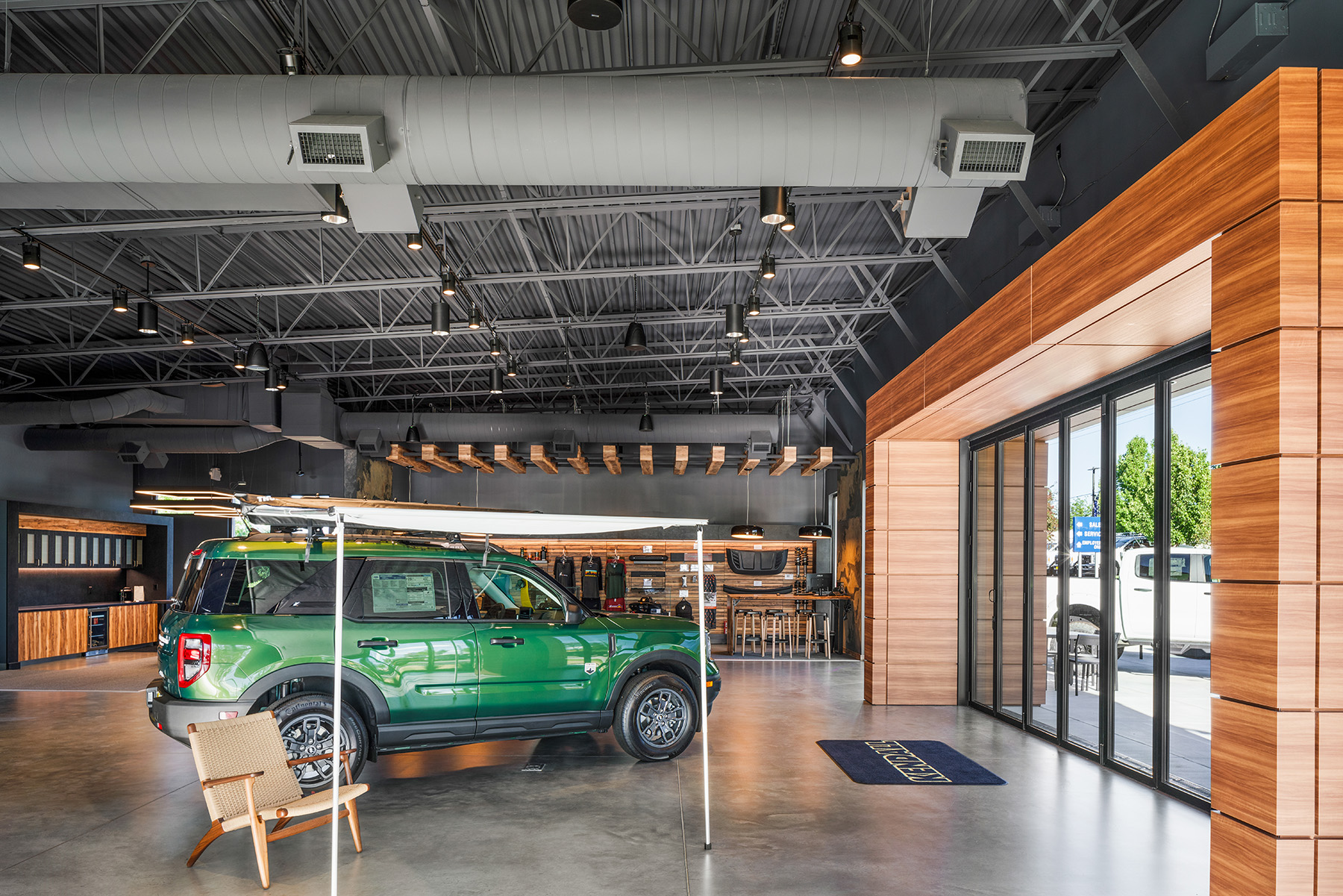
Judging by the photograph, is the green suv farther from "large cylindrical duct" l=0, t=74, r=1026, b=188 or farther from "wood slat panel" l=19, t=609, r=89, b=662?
"wood slat panel" l=19, t=609, r=89, b=662

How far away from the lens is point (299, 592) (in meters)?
6.04

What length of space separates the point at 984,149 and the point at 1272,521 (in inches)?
99.8

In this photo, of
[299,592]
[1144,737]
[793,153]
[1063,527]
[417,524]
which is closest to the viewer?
[417,524]

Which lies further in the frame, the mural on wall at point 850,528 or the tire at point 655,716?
the mural on wall at point 850,528

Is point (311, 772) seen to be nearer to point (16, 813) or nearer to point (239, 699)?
point (239, 699)

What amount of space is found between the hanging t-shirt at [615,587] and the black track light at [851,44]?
13038mm

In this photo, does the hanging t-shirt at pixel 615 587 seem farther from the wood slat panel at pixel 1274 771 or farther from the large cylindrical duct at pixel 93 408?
the wood slat panel at pixel 1274 771

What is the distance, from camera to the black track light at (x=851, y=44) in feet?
16.2

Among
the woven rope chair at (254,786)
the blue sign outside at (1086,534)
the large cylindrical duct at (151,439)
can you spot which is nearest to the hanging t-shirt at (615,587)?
the large cylindrical duct at (151,439)

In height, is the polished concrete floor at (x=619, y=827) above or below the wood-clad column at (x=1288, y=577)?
below

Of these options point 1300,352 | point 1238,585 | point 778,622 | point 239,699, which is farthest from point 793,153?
point 778,622

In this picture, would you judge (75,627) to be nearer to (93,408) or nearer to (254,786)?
(93,408)

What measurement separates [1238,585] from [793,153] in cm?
313

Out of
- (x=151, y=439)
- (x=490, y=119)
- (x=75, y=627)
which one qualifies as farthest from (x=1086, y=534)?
(x=75, y=627)
